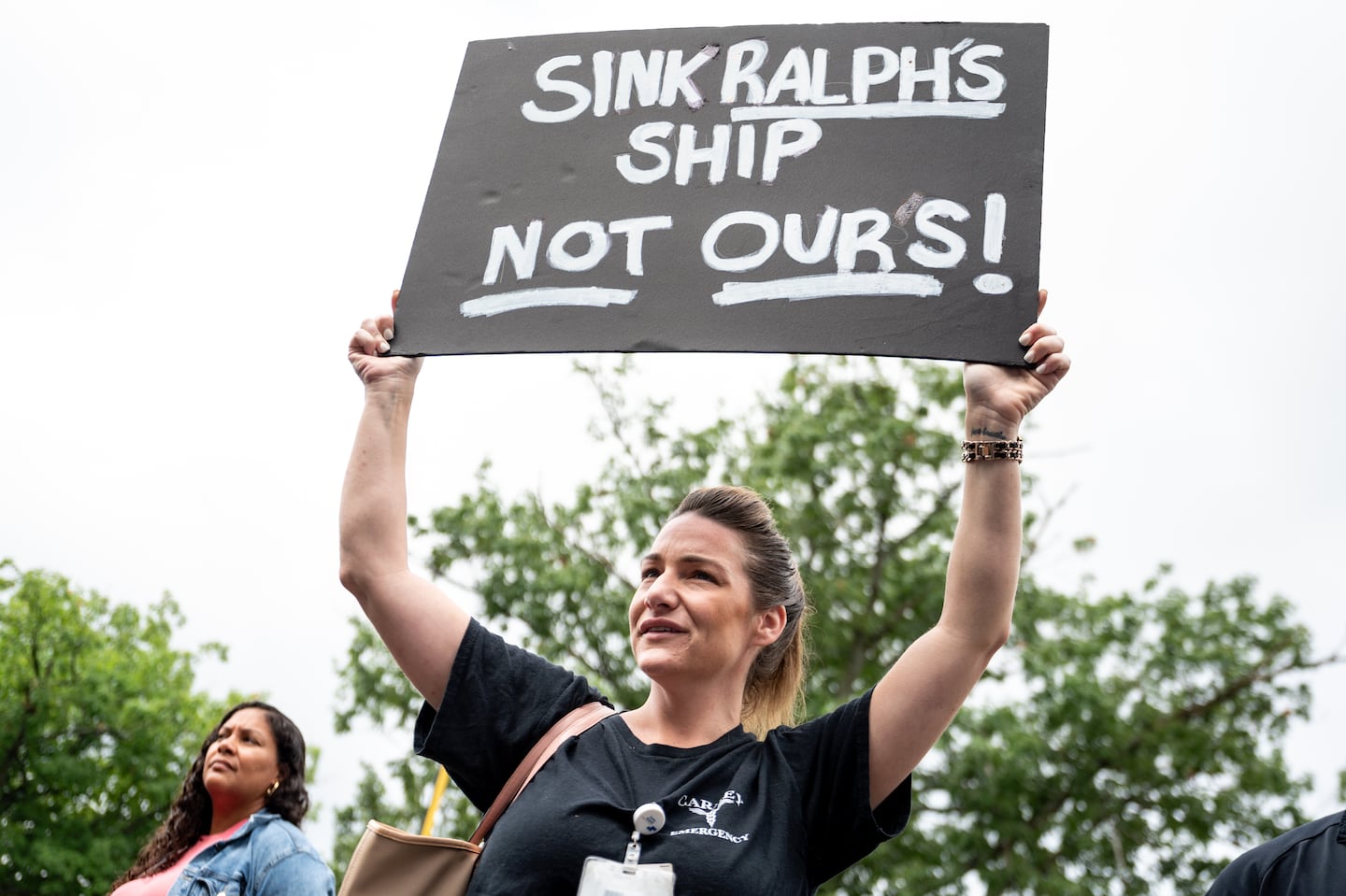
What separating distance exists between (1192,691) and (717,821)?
13087mm

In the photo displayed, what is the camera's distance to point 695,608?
2.36m

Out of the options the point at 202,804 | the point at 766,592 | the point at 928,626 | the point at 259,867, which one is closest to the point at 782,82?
the point at 766,592

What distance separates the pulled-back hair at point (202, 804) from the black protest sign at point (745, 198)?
216 cm

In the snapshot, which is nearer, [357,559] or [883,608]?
[357,559]

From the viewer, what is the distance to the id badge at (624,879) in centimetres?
199

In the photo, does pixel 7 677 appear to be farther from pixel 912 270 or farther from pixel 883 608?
pixel 912 270

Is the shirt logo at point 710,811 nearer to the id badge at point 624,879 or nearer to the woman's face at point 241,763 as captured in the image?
the id badge at point 624,879

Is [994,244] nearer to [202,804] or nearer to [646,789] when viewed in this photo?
[646,789]

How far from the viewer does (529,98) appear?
2896 mm

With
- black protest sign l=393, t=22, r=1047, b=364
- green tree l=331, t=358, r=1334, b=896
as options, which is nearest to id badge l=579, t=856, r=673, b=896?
black protest sign l=393, t=22, r=1047, b=364

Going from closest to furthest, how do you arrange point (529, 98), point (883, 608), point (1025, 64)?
1. point (1025, 64)
2. point (529, 98)
3. point (883, 608)

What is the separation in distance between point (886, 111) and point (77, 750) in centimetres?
1224

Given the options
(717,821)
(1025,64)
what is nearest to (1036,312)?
(1025,64)

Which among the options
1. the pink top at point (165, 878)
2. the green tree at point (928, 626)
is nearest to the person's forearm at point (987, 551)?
the pink top at point (165, 878)
